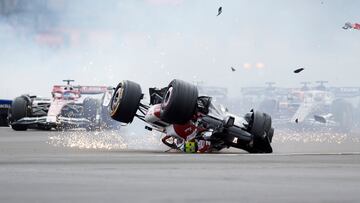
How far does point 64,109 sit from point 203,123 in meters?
23.1

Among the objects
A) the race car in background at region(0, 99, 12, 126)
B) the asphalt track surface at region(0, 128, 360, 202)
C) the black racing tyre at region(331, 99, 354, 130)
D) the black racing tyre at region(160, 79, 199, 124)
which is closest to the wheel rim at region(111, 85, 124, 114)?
the black racing tyre at region(160, 79, 199, 124)

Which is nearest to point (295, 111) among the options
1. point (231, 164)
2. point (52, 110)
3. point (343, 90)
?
point (343, 90)

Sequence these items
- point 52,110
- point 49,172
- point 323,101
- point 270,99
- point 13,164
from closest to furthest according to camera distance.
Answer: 1. point 49,172
2. point 13,164
3. point 52,110
4. point 270,99
5. point 323,101

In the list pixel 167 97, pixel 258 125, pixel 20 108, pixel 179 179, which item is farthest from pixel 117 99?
pixel 20 108

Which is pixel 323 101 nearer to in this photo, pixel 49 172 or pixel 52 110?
pixel 52 110

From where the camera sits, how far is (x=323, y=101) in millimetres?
70125

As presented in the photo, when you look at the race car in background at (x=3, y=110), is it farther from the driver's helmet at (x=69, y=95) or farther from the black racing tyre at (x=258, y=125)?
the black racing tyre at (x=258, y=125)

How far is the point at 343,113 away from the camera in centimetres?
6019

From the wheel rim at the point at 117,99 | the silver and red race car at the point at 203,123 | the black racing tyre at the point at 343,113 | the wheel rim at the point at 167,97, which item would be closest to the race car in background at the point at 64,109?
the wheel rim at the point at 117,99

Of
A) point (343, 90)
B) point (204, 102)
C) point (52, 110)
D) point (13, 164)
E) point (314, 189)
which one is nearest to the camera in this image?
point (314, 189)

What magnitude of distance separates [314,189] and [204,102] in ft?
31.3

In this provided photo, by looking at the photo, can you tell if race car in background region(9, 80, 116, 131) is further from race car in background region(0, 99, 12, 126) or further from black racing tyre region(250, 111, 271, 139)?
black racing tyre region(250, 111, 271, 139)

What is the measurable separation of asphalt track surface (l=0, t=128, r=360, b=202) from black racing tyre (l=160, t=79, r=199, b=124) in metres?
1.96

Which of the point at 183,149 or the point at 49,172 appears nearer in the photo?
the point at 49,172
